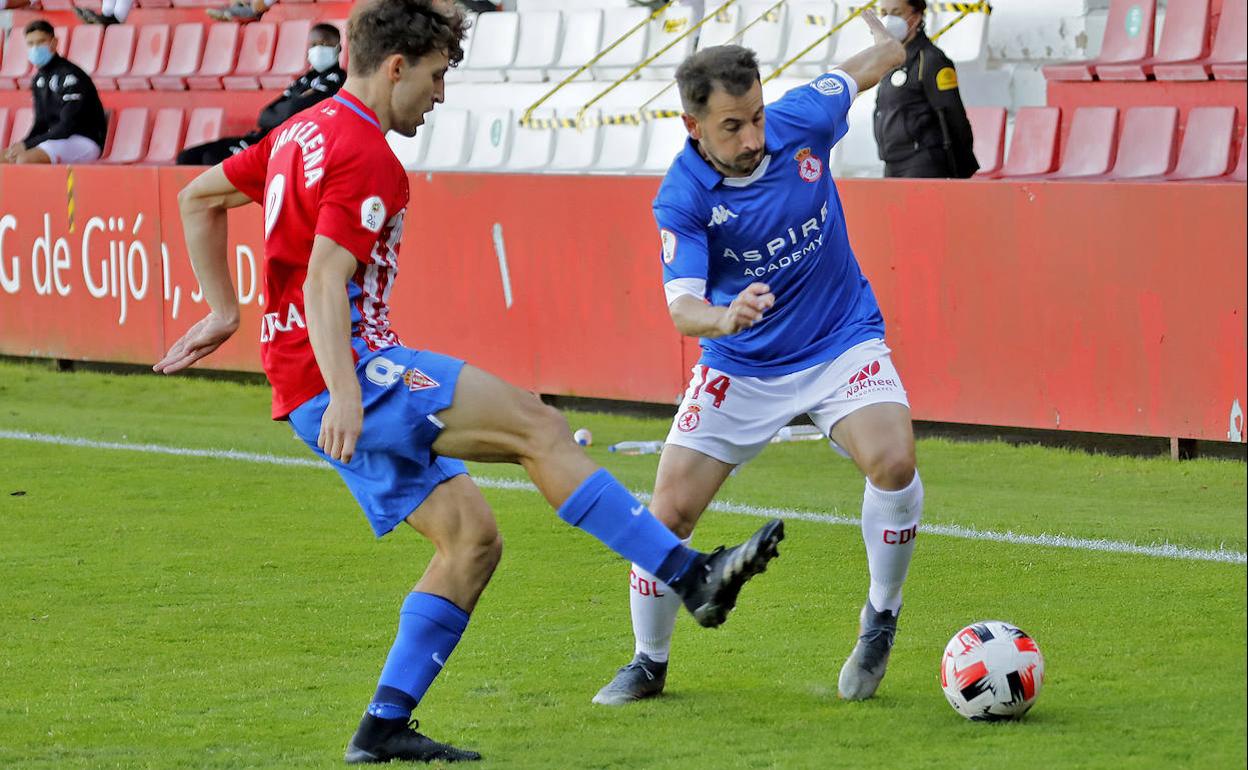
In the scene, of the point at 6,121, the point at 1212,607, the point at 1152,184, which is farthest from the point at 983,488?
the point at 6,121

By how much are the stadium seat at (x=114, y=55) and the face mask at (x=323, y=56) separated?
5.93 metres

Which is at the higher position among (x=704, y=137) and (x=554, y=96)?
(x=704, y=137)

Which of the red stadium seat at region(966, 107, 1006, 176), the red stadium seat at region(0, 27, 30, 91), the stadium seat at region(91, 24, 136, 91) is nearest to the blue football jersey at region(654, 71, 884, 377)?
the red stadium seat at region(966, 107, 1006, 176)

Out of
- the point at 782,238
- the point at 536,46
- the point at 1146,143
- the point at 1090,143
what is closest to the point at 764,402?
the point at 782,238

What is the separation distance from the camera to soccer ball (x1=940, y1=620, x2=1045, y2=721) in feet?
15.0

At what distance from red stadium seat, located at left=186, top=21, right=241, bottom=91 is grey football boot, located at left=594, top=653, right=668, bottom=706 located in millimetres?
13740

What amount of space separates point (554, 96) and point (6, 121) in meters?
6.40

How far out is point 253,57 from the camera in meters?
17.6

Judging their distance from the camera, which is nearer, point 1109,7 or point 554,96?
point 1109,7

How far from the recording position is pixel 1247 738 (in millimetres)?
2715

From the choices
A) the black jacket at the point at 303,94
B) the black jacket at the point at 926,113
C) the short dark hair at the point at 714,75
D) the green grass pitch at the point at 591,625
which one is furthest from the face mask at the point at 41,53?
the short dark hair at the point at 714,75

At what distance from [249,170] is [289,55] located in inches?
→ 514

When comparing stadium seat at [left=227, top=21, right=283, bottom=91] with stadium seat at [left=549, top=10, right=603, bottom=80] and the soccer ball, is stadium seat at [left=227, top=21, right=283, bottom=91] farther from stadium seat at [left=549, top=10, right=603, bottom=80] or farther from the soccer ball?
the soccer ball

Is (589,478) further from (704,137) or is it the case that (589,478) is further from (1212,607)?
(1212,607)
